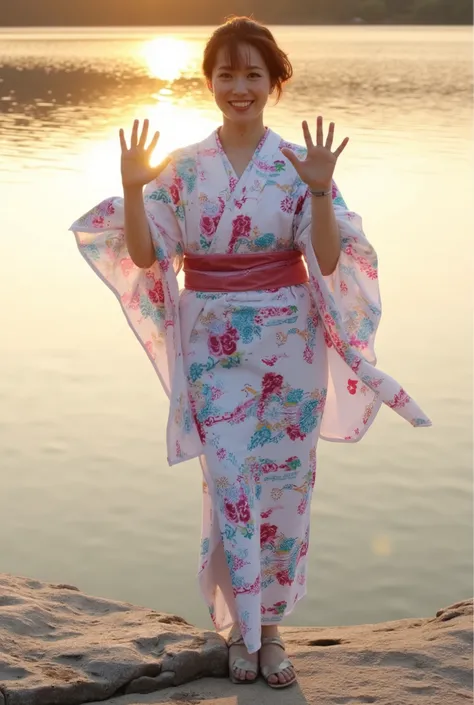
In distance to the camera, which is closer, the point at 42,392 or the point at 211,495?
the point at 211,495

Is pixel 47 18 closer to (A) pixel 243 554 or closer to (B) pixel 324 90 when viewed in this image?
(B) pixel 324 90

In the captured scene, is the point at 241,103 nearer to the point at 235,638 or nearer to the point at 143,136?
the point at 143,136

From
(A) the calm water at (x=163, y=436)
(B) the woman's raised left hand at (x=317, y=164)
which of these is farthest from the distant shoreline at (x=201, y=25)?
(B) the woman's raised left hand at (x=317, y=164)

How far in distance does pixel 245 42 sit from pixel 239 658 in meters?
1.34

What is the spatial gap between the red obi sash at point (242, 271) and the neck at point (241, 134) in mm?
259

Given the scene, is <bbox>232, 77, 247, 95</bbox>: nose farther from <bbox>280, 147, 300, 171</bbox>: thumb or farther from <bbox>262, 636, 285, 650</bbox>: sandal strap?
<bbox>262, 636, 285, 650</bbox>: sandal strap

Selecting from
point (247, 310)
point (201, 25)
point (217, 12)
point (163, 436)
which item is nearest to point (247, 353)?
point (247, 310)

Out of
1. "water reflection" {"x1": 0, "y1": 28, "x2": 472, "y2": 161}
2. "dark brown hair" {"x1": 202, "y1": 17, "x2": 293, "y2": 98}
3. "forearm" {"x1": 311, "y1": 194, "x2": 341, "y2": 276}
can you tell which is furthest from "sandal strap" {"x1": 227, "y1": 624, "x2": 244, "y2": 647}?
"water reflection" {"x1": 0, "y1": 28, "x2": 472, "y2": 161}

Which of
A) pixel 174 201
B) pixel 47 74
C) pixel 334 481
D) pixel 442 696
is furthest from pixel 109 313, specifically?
pixel 47 74

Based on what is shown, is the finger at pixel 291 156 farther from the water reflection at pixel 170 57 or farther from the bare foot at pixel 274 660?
the water reflection at pixel 170 57

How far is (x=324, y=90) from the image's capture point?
59.7 feet

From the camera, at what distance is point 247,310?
2.60 metres

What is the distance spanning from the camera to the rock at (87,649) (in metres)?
2.38

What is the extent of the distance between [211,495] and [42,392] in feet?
7.35
